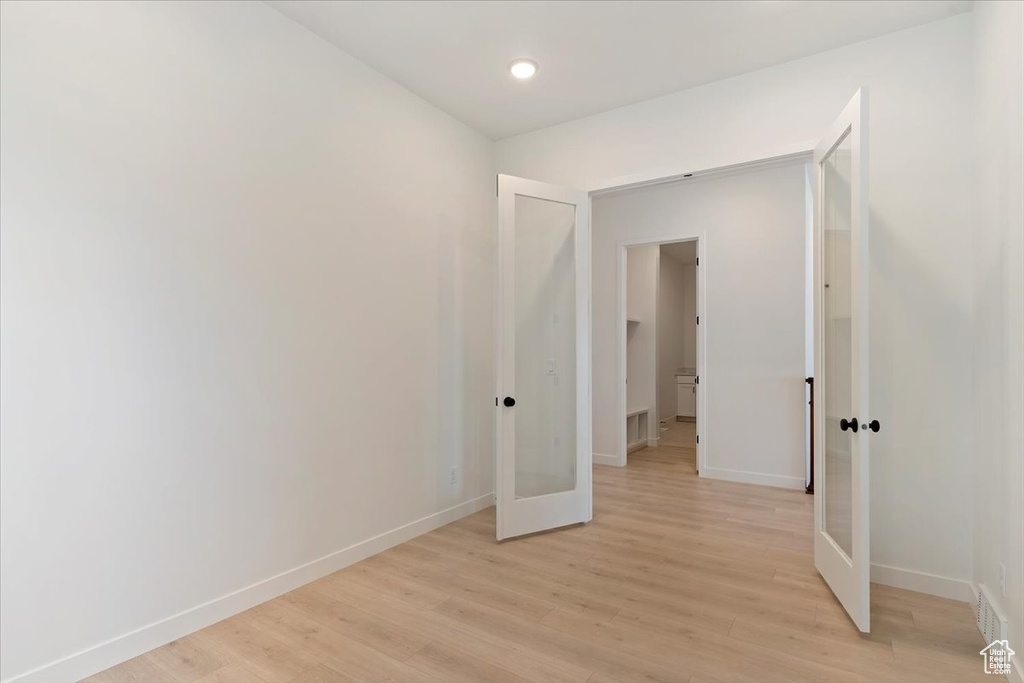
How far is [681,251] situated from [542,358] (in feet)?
19.8

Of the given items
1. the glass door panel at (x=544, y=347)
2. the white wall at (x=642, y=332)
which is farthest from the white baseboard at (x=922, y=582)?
the white wall at (x=642, y=332)

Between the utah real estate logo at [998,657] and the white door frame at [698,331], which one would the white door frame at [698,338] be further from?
the utah real estate logo at [998,657]

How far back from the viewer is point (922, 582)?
9.02 ft

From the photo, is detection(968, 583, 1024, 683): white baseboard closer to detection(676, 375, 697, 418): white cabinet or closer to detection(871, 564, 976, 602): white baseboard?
detection(871, 564, 976, 602): white baseboard

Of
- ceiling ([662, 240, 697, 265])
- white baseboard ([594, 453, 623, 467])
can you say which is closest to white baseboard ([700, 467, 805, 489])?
white baseboard ([594, 453, 623, 467])

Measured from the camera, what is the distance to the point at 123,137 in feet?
7.18

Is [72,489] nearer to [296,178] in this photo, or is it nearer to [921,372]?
[296,178]

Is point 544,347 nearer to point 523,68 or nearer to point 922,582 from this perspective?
point 523,68

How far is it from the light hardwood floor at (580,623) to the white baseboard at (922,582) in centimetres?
6

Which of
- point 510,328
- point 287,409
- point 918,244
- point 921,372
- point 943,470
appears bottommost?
point 943,470

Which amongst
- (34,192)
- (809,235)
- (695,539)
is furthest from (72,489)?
(809,235)

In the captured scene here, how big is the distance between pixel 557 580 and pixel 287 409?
1.76 meters

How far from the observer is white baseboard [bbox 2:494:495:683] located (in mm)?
1993

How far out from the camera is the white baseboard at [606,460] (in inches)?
227
